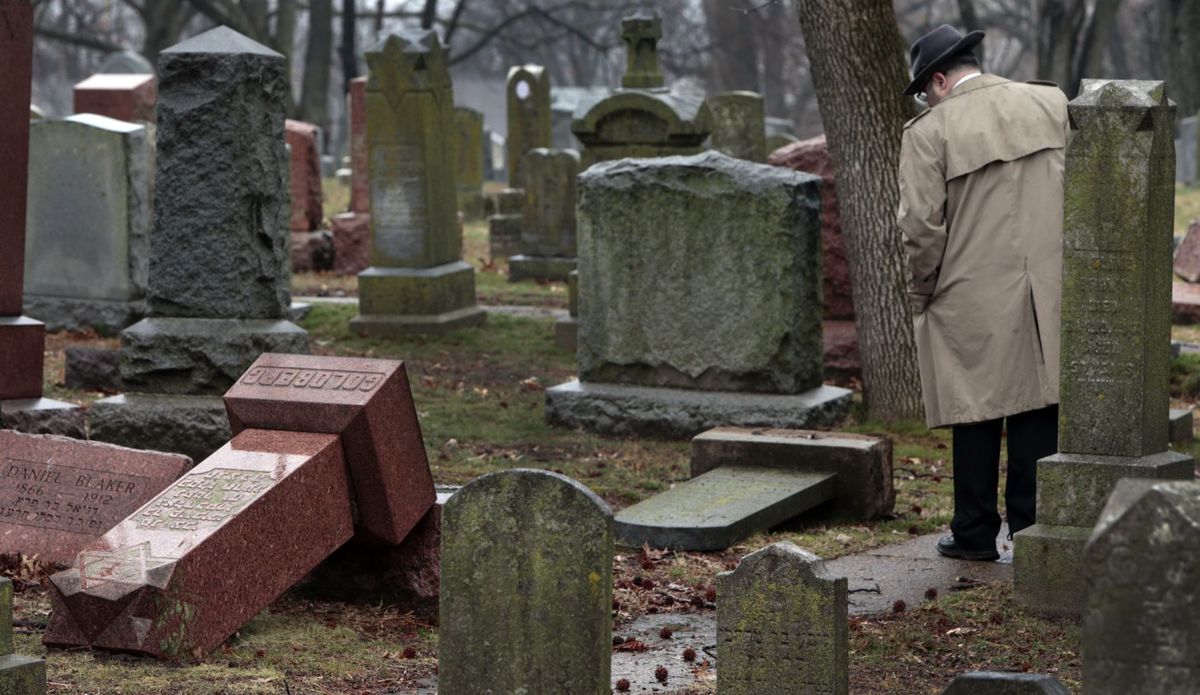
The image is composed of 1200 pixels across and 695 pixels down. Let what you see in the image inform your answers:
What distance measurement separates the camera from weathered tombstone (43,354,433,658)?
5.36 m

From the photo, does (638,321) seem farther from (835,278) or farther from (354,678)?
(354,678)

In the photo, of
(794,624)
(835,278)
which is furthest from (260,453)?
(835,278)

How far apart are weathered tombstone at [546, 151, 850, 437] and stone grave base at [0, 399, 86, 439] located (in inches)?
112

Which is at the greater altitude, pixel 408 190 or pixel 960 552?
pixel 408 190

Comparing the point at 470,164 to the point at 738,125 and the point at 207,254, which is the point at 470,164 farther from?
the point at 207,254

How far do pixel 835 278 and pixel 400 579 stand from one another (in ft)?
20.6

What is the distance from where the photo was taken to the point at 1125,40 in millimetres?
58781

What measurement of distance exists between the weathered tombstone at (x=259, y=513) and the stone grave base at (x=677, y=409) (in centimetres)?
389

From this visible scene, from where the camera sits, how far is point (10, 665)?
4.34 m

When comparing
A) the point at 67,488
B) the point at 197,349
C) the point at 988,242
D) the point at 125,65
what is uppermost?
the point at 125,65

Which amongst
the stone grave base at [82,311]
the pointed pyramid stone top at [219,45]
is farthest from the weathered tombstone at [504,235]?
the pointed pyramid stone top at [219,45]

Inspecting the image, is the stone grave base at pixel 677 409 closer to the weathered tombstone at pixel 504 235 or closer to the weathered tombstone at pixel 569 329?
the weathered tombstone at pixel 569 329

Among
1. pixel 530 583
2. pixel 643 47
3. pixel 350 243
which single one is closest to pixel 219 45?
pixel 530 583

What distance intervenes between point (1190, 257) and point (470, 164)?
12.6m
